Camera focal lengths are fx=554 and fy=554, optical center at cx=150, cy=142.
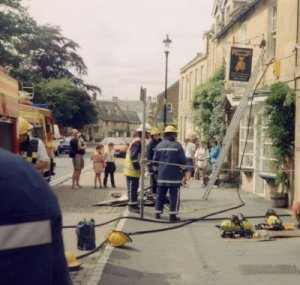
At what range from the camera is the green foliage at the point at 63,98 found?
51844mm

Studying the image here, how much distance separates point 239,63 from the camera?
1584cm

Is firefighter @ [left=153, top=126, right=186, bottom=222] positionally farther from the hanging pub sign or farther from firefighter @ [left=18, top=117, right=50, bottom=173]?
the hanging pub sign

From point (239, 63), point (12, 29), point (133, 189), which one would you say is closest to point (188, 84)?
point (12, 29)

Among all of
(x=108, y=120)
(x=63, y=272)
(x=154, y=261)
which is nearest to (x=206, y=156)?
(x=154, y=261)

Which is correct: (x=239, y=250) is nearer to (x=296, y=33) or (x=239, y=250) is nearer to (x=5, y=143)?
(x=5, y=143)

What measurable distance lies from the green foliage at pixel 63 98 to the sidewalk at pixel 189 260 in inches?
1684

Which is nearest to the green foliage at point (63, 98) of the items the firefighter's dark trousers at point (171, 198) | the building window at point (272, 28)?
the building window at point (272, 28)

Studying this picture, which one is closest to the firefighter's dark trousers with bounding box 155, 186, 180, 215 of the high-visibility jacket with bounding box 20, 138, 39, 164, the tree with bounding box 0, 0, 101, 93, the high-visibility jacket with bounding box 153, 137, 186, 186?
the high-visibility jacket with bounding box 153, 137, 186, 186

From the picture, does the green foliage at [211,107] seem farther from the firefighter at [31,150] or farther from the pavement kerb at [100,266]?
the pavement kerb at [100,266]

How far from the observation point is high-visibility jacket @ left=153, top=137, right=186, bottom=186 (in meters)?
10.8

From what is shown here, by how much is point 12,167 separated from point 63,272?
0.38 m

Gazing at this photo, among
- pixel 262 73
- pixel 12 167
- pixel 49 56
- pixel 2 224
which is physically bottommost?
pixel 2 224

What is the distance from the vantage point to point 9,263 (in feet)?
5.05

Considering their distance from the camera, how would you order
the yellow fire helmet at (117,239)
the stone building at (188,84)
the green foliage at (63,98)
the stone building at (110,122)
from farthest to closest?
the stone building at (110,122)
the green foliage at (63,98)
the stone building at (188,84)
the yellow fire helmet at (117,239)
